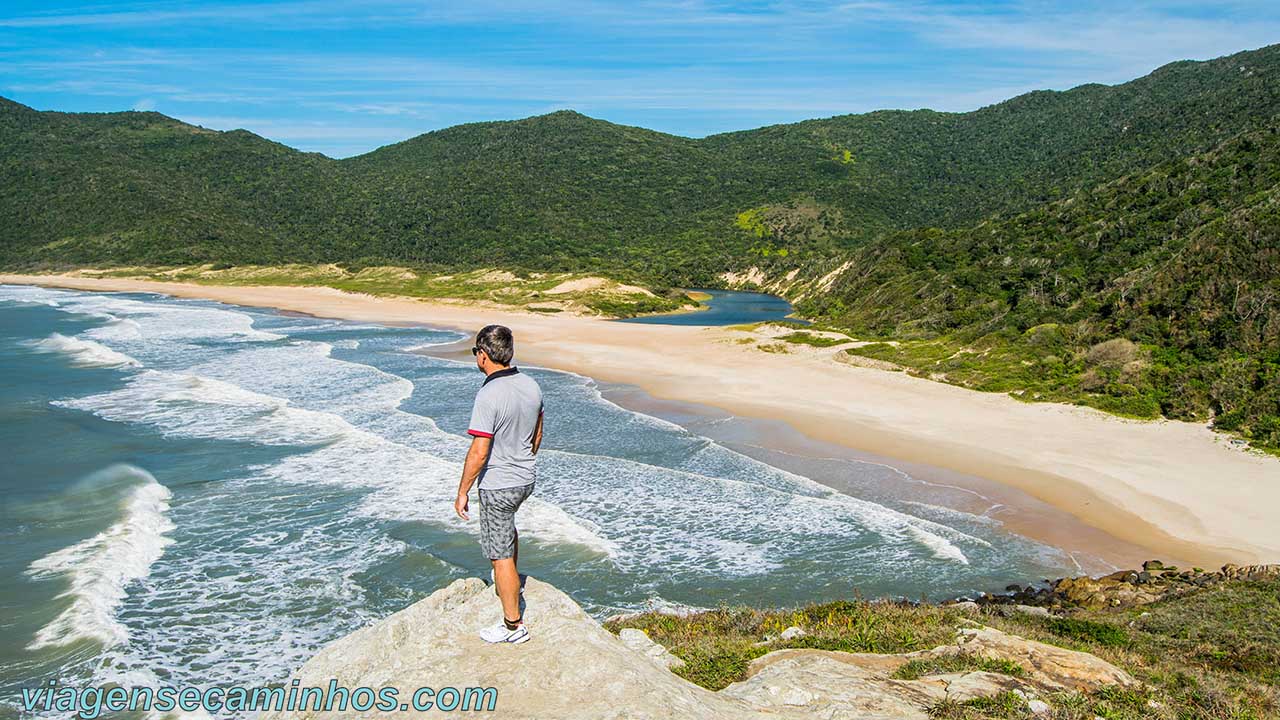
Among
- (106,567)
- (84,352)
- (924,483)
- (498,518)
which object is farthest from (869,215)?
(498,518)

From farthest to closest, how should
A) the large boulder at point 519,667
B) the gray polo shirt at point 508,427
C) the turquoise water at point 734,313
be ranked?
the turquoise water at point 734,313, the gray polo shirt at point 508,427, the large boulder at point 519,667

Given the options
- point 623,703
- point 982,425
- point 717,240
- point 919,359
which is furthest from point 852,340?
point 717,240

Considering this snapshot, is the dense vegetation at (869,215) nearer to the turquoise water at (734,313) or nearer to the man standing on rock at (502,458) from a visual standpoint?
the turquoise water at (734,313)

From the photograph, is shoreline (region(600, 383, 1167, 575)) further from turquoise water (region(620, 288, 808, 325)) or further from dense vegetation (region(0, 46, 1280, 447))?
turquoise water (region(620, 288, 808, 325))

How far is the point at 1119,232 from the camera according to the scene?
34250mm

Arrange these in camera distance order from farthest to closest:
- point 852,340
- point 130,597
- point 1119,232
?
point 852,340, point 1119,232, point 130,597

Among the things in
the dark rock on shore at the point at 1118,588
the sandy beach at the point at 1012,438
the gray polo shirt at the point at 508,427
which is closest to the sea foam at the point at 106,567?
the gray polo shirt at the point at 508,427

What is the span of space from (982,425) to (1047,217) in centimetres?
2468

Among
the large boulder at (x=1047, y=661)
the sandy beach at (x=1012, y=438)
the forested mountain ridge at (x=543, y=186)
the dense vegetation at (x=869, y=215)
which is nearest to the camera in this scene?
the large boulder at (x=1047, y=661)

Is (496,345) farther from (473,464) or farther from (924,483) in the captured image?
(924,483)

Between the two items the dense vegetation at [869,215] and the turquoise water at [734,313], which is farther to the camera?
the turquoise water at [734,313]

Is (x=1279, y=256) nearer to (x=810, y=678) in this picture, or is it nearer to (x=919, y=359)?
(x=919, y=359)

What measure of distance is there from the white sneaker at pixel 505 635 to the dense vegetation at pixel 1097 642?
1.37m

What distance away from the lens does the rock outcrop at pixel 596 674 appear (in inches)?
195
